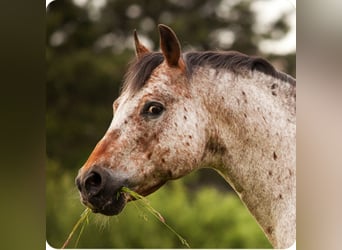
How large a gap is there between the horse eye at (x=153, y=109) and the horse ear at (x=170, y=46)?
0.18 metres

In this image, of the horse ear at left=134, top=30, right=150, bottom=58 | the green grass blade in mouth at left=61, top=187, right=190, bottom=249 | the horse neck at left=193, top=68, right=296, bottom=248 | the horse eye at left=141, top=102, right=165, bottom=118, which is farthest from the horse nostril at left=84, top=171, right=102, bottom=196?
the horse ear at left=134, top=30, right=150, bottom=58

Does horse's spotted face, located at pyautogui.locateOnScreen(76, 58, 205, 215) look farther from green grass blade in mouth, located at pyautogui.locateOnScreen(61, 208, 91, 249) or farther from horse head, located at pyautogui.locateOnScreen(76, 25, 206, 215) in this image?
green grass blade in mouth, located at pyautogui.locateOnScreen(61, 208, 91, 249)

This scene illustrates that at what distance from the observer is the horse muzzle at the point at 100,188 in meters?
1.65

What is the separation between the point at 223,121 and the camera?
1.71 meters

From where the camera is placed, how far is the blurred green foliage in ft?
6.13

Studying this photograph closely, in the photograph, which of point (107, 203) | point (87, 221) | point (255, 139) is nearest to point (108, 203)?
point (107, 203)

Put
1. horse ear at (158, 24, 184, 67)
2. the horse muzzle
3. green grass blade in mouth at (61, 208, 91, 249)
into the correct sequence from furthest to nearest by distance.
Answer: green grass blade in mouth at (61, 208, 91, 249) < horse ear at (158, 24, 184, 67) < the horse muzzle

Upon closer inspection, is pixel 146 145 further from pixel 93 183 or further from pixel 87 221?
pixel 87 221

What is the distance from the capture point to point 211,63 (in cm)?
177

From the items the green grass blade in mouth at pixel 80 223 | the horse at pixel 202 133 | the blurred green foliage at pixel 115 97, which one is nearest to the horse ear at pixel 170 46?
the horse at pixel 202 133
